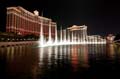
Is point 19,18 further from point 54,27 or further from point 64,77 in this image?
point 64,77

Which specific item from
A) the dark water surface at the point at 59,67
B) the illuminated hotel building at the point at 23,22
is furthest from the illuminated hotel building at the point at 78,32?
the dark water surface at the point at 59,67

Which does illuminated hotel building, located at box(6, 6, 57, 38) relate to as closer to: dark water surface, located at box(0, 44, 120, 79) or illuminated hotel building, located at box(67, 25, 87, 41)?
illuminated hotel building, located at box(67, 25, 87, 41)

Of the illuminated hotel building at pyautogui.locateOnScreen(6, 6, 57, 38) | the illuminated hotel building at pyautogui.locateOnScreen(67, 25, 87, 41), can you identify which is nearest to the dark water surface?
the illuminated hotel building at pyautogui.locateOnScreen(6, 6, 57, 38)

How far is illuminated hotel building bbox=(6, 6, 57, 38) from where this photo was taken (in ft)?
373

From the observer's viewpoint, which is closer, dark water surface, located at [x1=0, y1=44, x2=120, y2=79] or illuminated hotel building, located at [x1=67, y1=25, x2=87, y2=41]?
dark water surface, located at [x1=0, y1=44, x2=120, y2=79]

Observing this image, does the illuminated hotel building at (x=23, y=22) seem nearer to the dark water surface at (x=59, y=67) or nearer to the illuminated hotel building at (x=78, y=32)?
the illuminated hotel building at (x=78, y=32)

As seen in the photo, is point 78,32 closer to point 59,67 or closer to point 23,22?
point 23,22

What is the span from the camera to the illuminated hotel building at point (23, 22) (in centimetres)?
11381

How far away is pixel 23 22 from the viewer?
131375 mm

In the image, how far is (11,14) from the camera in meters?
114

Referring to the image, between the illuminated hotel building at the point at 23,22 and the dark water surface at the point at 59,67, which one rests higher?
the illuminated hotel building at the point at 23,22

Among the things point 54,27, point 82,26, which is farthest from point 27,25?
point 82,26

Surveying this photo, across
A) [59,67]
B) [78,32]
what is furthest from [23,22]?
[59,67]

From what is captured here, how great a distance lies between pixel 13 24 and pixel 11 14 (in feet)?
18.6
